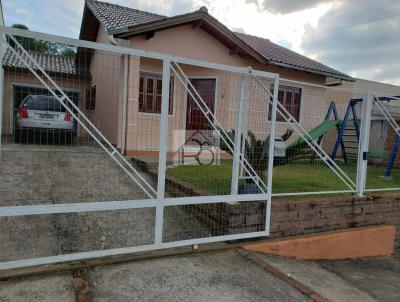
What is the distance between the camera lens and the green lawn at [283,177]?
582cm

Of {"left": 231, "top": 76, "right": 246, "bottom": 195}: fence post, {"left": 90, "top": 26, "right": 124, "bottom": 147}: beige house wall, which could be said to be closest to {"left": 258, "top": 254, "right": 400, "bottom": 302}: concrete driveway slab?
{"left": 231, "top": 76, "right": 246, "bottom": 195}: fence post

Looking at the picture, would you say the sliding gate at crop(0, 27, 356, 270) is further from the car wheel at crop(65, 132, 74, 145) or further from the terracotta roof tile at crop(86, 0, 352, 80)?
the terracotta roof tile at crop(86, 0, 352, 80)

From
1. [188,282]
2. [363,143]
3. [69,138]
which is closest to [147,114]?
[69,138]

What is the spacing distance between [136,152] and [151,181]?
5.07ft

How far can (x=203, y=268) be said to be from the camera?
3883 mm

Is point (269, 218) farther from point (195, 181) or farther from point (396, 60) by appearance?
point (396, 60)

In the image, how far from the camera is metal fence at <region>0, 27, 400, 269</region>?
3830 mm

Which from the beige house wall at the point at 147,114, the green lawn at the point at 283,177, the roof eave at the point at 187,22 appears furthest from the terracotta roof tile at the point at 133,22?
the green lawn at the point at 283,177

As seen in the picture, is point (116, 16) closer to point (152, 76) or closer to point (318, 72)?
point (152, 76)

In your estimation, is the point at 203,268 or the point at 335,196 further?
the point at 335,196

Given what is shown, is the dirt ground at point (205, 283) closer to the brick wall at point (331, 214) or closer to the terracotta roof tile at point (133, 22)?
the brick wall at point (331, 214)

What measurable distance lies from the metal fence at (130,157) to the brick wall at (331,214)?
0.73ft

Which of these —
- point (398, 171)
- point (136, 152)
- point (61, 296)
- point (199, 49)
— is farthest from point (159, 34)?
point (61, 296)

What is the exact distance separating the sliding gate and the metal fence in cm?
2
